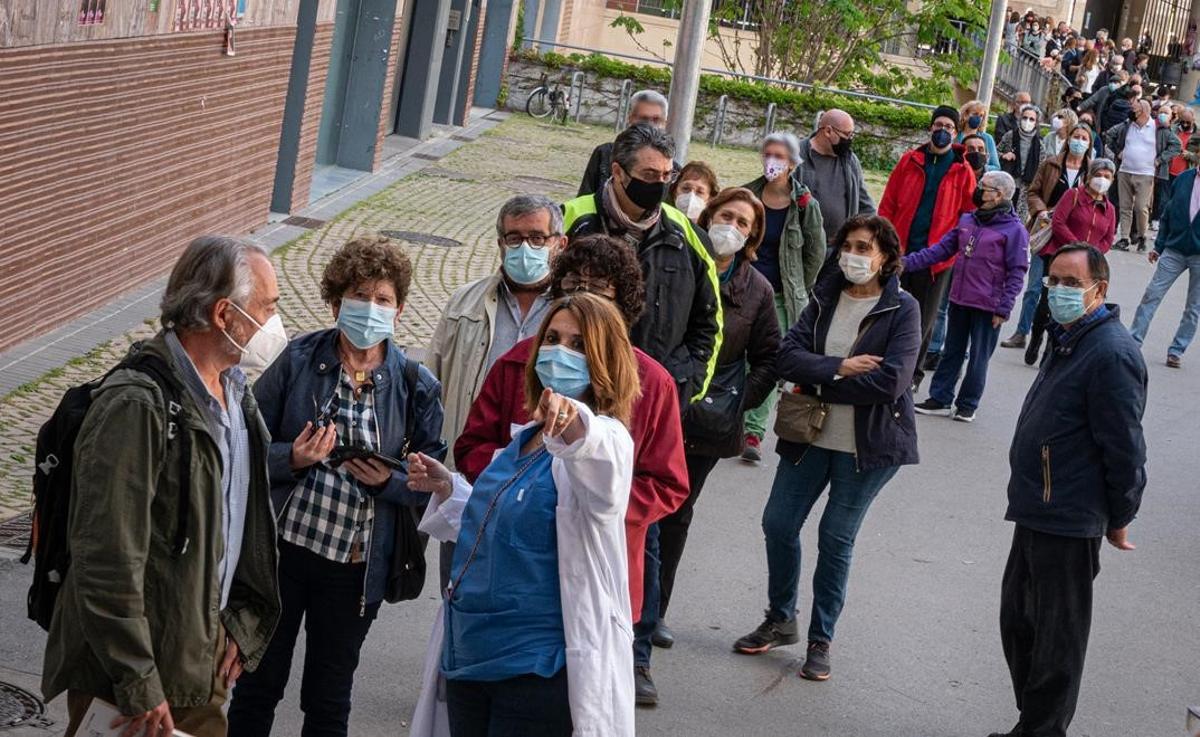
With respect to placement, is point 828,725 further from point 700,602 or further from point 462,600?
point 462,600

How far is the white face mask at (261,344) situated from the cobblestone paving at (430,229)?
3779mm

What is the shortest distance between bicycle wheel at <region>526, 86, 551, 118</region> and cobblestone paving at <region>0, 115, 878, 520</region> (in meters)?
0.69

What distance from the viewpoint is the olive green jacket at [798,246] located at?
10.1 m

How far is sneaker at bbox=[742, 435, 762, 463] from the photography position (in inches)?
428

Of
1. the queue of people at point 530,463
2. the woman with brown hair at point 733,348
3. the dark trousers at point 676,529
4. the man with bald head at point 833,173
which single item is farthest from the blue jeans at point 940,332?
the dark trousers at point 676,529

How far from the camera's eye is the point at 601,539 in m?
4.29

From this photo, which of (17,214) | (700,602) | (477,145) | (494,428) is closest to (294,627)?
(494,428)

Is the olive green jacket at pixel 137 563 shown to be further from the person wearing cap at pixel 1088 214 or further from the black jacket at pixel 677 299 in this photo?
the person wearing cap at pixel 1088 214

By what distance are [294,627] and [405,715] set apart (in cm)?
133

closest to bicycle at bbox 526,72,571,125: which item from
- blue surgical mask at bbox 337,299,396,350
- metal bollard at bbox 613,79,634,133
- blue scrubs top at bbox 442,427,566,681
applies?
A: metal bollard at bbox 613,79,634,133

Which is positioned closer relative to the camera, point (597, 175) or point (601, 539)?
point (601, 539)

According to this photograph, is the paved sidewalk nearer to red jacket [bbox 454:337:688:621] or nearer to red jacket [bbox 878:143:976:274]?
red jacket [bbox 454:337:688:621]

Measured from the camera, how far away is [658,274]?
21.7 feet

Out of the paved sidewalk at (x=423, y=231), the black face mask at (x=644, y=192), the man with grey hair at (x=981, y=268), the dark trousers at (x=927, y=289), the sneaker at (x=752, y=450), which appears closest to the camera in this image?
the black face mask at (x=644, y=192)
